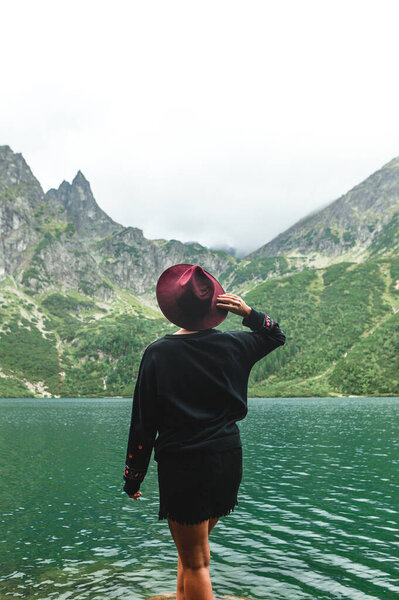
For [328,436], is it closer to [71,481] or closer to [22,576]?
[71,481]

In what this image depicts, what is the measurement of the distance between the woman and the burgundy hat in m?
0.01

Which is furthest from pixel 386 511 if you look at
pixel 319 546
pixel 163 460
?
pixel 163 460

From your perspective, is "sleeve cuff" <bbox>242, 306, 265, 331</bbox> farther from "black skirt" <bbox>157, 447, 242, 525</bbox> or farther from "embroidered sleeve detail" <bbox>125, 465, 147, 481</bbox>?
"embroidered sleeve detail" <bbox>125, 465, 147, 481</bbox>

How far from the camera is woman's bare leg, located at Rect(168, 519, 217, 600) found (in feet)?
17.5

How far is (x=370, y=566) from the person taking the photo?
53.3ft

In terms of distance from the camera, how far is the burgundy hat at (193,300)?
578 centimetres

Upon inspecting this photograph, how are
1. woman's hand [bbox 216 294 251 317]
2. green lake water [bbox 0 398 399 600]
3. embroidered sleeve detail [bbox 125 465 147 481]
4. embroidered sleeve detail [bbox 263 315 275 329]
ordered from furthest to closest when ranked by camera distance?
green lake water [bbox 0 398 399 600] < embroidered sleeve detail [bbox 263 315 275 329] < woman's hand [bbox 216 294 251 317] < embroidered sleeve detail [bbox 125 465 147 481]

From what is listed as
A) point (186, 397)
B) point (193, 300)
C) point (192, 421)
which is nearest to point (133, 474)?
point (192, 421)

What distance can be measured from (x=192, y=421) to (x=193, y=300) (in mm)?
1531

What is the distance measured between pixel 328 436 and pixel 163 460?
212ft

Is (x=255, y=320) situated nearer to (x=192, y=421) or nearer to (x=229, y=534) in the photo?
(x=192, y=421)

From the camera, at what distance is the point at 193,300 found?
19.0ft

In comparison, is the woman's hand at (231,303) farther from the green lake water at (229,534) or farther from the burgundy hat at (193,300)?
the green lake water at (229,534)

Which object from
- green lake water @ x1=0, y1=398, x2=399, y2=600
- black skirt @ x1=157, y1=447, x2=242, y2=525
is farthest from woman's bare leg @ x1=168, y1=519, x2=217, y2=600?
green lake water @ x1=0, y1=398, x2=399, y2=600
